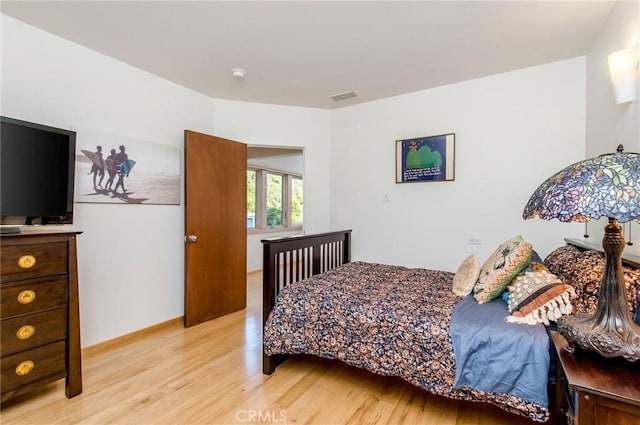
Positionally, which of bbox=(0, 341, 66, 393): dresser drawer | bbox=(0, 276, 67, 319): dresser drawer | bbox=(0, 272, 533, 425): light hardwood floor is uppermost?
bbox=(0, 276, 67, 319): dresser drawer

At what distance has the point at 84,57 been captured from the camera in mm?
2406

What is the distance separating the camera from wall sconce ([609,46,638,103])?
170 cm

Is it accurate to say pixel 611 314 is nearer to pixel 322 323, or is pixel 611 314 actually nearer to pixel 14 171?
pixel 322 323

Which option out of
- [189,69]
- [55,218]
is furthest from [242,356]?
[189,69]

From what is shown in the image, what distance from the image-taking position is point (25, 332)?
5.55 feet

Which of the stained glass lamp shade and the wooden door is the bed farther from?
the wooden door

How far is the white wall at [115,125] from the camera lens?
2.13 m

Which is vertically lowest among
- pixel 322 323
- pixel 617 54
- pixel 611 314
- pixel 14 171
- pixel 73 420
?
pixel 73 420

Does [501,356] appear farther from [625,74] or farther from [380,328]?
[625,74]

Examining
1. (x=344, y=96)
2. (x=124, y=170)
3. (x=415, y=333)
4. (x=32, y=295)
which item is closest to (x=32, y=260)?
(x=32, y=295)

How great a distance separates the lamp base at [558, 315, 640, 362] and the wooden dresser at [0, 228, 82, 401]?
99.5 inches

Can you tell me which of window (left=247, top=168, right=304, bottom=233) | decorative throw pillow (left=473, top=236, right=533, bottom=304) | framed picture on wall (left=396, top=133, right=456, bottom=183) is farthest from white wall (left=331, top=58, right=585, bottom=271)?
window (left=247, top=168, right=304, bottom=233)

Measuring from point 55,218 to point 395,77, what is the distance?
294 cm

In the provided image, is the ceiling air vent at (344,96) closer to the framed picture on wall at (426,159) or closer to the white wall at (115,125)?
the framed picture on wall at (426,159)
